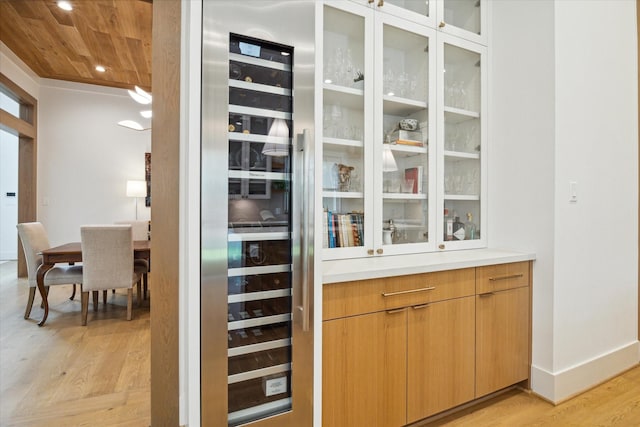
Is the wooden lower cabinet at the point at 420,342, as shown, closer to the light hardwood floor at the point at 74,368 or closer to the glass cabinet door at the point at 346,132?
the glass cabinet door at the point at 346,132

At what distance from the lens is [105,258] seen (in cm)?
317

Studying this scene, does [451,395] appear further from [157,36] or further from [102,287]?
[102,287]

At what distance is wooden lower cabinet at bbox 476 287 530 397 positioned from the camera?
1.90 meters

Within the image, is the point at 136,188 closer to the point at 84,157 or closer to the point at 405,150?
the point at 84,157

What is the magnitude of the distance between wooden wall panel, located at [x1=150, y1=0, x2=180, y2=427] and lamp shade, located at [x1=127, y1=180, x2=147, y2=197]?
424 cm

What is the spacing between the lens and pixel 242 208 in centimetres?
132

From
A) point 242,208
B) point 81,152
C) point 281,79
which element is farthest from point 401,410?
point 81,152

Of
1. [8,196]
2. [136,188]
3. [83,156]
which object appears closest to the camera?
[136,188]

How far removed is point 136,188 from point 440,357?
16.7 ft

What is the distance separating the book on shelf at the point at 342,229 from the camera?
1.87 m

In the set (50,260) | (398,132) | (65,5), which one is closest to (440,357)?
(398,132)

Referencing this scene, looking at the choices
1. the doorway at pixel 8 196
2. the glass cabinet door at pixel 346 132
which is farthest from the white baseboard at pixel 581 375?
the doorway at pixel 8 196

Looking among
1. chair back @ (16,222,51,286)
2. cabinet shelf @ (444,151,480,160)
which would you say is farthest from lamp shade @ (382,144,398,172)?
chair back @ (16,222,51,286)

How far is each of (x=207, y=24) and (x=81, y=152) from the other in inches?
215
